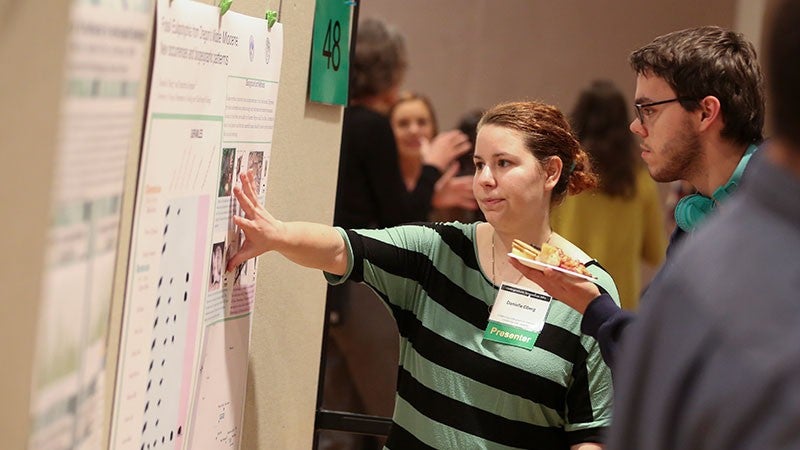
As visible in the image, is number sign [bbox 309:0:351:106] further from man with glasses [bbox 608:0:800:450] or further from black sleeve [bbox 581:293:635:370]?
man with glasses [bbox 608:0:800:450]

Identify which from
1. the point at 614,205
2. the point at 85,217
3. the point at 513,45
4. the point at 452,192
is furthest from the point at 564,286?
the point at 513,45

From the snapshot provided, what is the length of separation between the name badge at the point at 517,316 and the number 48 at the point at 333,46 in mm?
660

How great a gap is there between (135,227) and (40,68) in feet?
1.22

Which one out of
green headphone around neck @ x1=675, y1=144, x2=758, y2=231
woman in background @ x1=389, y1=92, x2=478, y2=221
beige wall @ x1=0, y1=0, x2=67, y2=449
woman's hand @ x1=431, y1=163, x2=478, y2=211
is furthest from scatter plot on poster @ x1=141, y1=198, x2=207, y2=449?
woman in background @ x1=389, y1=92, x2=478, y2=221

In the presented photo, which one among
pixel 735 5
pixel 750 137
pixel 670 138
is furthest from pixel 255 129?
pixel 735 5

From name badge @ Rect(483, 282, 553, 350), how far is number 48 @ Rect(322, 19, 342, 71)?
26.0 inches

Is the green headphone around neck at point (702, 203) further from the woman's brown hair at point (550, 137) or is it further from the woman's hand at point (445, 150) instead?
the woman's hand at point (445, 150)

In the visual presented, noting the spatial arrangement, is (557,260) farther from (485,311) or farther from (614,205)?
(614,205)

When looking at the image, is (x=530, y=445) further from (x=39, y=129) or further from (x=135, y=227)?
(x=39, y=129)

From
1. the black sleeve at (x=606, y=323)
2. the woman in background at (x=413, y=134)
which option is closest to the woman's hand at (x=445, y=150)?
the woman in background at (x=413, y=134)

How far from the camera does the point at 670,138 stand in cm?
226

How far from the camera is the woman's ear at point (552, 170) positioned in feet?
7.61

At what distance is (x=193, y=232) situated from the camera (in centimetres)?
171

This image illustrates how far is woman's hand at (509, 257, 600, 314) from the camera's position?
1.99 metres
